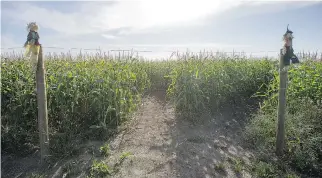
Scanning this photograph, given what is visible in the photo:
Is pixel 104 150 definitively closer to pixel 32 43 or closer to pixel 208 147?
pixel 208 147

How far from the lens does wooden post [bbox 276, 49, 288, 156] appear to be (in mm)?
3876

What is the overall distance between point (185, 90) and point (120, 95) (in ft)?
4.09

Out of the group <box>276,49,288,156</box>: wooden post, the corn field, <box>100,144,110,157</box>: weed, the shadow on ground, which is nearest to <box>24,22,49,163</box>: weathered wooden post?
the corn field

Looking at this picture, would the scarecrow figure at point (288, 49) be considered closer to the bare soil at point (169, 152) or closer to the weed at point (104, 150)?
the bare soil at point (169, 152)

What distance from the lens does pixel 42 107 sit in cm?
→ 360

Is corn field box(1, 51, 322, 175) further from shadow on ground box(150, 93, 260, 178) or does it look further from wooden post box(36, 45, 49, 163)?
shadow on ground box(150, 93, 260, 178)

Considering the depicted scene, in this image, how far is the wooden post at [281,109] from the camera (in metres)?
3.88

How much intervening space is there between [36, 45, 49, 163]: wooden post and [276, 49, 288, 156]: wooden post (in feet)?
10.9

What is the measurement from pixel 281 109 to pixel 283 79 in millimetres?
448

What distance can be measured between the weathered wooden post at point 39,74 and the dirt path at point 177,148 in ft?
3.15

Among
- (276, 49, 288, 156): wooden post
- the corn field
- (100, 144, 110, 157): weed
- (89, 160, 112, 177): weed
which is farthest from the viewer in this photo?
the corn field

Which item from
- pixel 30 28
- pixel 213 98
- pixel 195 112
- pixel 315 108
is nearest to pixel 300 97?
pixel 315 108

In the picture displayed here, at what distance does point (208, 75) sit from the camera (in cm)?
533

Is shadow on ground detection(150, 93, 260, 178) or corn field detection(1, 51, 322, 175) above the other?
corn field detection(1, 51, 322, 175)
